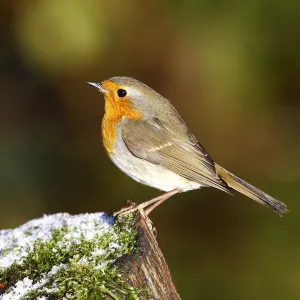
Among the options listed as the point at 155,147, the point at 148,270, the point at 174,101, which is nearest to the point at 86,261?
the point at 148,270

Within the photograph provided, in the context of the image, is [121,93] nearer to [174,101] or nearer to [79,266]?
[79,266]

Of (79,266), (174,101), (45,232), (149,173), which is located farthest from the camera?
(174,101)

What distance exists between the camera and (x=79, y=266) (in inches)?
100

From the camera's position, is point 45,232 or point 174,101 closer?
point 45,232

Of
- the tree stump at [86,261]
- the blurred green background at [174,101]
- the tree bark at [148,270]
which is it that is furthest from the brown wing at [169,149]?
the blurred green background at [174,101]

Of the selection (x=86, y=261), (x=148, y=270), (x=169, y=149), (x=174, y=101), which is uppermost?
(x=174, y=101)

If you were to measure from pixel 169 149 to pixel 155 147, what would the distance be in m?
0.08

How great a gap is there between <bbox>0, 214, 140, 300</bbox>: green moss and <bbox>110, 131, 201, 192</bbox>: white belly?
68cm

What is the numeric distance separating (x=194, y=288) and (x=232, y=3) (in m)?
2.89

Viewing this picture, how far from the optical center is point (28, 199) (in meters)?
6.34

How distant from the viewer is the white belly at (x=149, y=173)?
149 inches

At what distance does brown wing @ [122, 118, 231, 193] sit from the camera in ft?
12.4

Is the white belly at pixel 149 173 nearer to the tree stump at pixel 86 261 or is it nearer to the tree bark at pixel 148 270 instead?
the tree stump at pixel 86 261

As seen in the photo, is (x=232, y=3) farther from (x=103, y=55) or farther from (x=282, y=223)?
(x=282, y=223)
